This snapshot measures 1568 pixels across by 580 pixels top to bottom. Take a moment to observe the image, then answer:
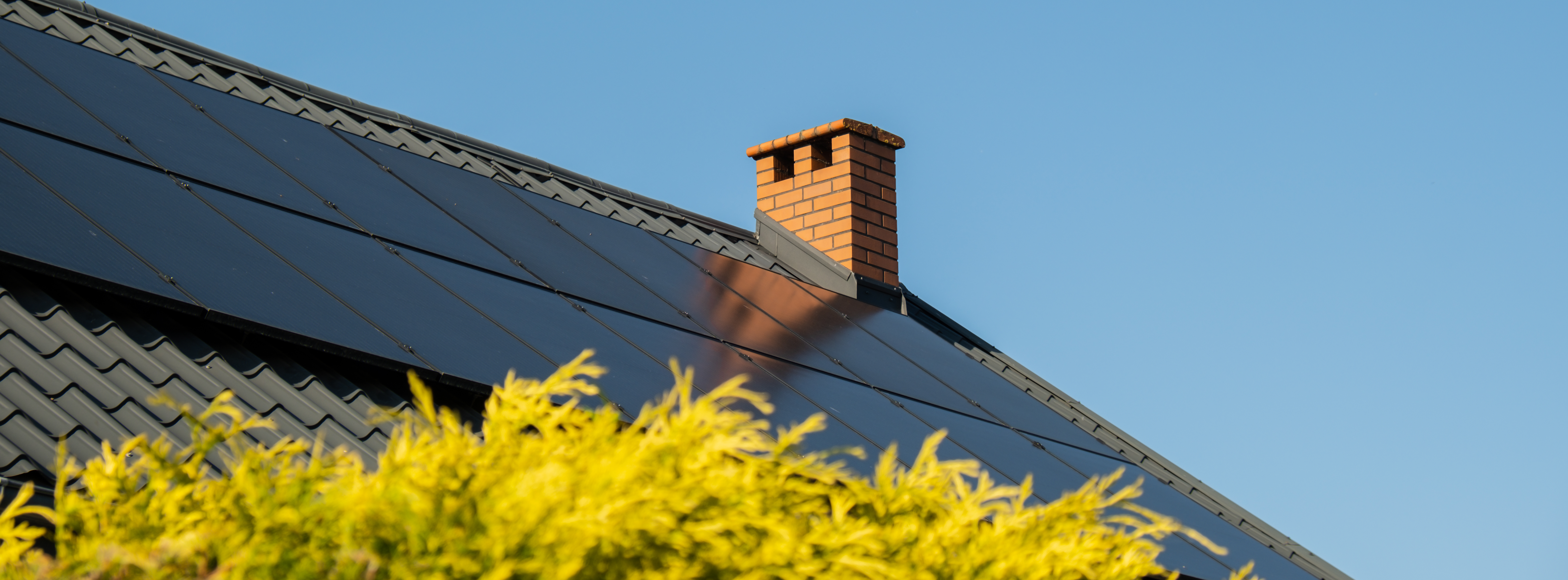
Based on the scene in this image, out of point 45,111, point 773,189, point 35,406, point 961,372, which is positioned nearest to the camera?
point 35,406

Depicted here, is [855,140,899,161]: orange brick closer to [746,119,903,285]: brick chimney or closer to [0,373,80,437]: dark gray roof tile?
[746,119,903,285]: brick chimney

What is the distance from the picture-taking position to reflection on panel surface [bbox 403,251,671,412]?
7512 mm

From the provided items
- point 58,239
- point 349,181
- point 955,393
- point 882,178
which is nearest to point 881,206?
point 882,178

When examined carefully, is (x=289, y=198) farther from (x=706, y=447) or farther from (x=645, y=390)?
(x=706, y=447)

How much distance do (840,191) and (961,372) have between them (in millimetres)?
2767

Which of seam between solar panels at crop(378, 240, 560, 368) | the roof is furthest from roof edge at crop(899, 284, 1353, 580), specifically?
seam between solar panels at crop(378, 240, 560, 368)

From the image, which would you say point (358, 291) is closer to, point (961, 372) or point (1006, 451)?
point (1006, 451)

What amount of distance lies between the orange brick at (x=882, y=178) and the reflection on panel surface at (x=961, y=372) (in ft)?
5.90

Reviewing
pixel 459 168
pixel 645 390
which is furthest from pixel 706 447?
pixel 459 168

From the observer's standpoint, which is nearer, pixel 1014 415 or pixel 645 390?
pixel 645 390

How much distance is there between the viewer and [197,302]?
20.2ft

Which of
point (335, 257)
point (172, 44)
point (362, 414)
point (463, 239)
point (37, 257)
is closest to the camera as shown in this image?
point (37, 257)

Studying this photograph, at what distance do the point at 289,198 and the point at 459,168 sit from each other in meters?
2.84

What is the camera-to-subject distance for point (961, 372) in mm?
11961
